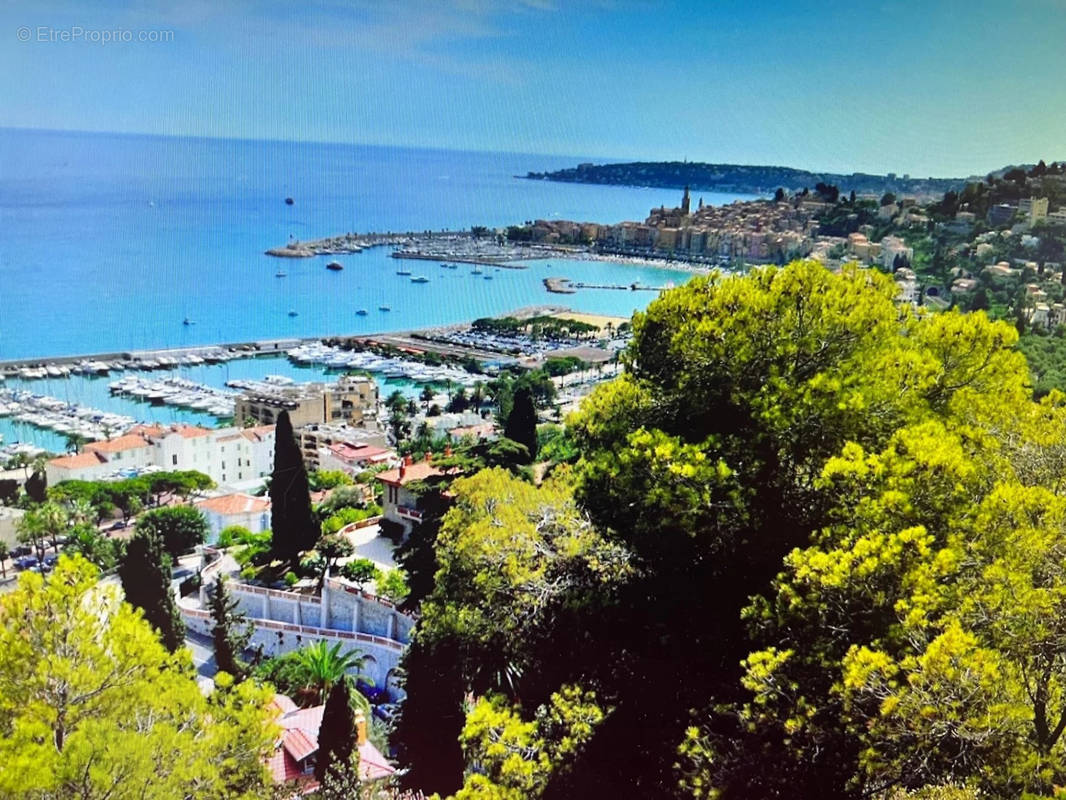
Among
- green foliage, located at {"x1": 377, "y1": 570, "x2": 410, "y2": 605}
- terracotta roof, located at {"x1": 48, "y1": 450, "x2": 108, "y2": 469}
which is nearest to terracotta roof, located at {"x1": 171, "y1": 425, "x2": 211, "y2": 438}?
terracotta roof, located at {"x1": 48, "y1": 450, "x2": 108, "y2": 469}

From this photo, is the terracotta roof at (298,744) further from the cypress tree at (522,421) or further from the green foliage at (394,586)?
the cypress tree at (522,421)

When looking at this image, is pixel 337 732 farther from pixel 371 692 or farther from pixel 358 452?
pixel 358 452

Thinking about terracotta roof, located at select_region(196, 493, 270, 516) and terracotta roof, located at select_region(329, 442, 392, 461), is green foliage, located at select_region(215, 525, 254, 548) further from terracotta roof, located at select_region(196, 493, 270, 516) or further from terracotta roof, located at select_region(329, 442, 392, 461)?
terracotta roof, located at select_region(329, 442, 392, 461)

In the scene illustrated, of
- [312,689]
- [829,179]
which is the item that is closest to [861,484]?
[312,689]

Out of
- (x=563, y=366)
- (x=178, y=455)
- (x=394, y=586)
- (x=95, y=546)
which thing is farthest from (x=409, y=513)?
(x=563, y=366)

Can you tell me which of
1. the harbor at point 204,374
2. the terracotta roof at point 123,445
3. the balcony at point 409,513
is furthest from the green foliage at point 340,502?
the harbor at point 204,374

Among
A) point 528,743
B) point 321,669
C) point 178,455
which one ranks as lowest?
point 178,455
